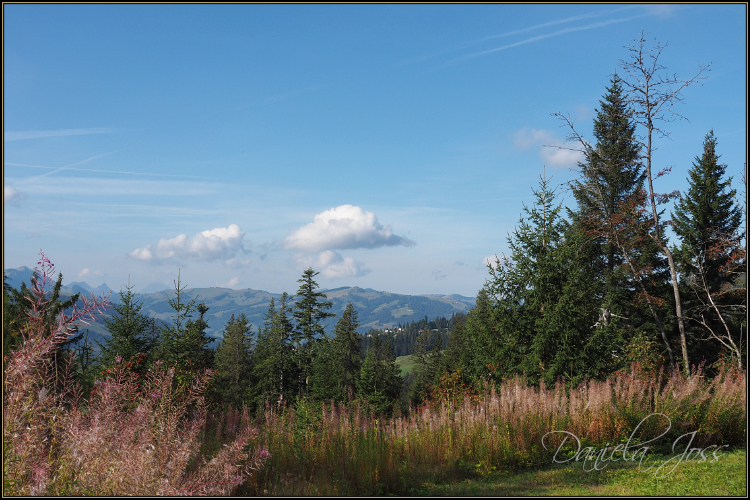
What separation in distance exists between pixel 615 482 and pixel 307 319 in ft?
115

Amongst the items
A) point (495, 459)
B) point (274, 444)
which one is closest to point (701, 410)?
point (495, 459)

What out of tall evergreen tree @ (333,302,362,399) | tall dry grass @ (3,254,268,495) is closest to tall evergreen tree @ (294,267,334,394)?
tall evergreen tree @ (333,302,362,399)

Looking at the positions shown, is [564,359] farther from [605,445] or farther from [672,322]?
[672,322]

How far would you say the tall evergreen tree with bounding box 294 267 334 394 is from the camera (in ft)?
128

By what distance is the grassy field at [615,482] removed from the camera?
17.2 ft

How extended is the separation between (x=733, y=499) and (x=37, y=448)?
661cm

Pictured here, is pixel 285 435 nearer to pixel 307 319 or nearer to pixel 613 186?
pixel 613 186

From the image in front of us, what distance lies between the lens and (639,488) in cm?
533

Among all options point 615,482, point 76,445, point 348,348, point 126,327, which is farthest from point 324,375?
point 76,445

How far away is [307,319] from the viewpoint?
39406 mm

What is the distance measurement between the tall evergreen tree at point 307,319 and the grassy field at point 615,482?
3313 cm

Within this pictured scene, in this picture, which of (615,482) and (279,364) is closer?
(615,482)

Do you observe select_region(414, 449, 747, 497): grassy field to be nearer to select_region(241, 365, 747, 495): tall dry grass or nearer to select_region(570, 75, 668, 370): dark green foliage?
select_region(241, 365, 747, 495): tall dry grass

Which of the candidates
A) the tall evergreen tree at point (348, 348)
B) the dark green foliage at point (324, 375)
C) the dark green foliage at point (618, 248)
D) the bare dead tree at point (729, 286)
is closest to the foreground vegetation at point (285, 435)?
the bare dead tree at point (729, 286)
